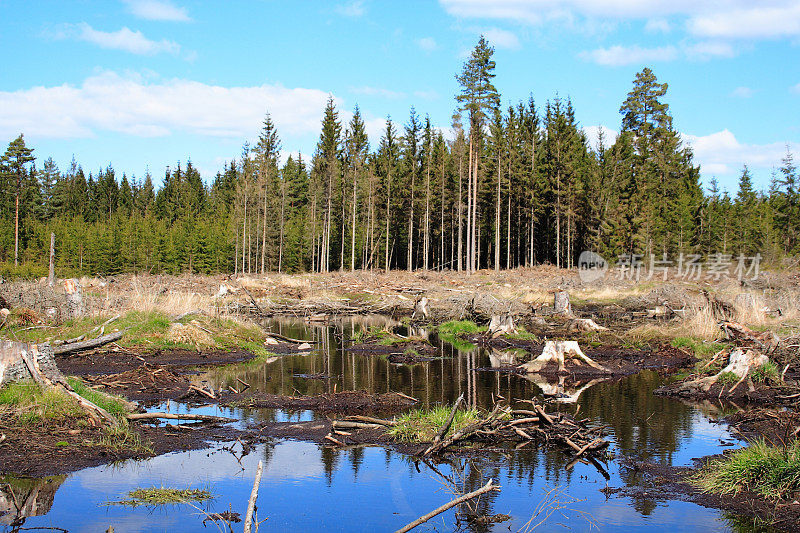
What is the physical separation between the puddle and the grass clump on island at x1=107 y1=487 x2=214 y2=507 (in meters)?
0.11

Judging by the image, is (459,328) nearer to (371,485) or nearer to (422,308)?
(422,308)

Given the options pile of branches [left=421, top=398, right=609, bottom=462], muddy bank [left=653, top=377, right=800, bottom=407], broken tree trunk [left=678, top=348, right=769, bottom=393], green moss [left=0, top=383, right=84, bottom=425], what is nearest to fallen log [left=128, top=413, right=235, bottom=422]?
→ green moss [left=0, top=383, right=84, bottom=425]

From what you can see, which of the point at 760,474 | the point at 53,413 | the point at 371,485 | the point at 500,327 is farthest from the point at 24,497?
the point at 500,327

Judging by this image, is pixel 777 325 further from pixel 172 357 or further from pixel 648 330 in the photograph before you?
pixel 172 357

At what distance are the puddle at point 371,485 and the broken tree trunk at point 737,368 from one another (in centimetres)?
158

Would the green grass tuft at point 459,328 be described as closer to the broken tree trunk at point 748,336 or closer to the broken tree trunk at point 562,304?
the broken tree trunk at point 562,304

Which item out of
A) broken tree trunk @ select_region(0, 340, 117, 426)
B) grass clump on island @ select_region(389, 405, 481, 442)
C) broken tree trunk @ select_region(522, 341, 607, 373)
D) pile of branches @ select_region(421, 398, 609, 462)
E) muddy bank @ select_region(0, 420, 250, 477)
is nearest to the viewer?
muddy bank @ select_region(0, 420, 250, 477)

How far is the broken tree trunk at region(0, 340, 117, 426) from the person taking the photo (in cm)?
968

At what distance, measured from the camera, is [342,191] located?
65.3 metres

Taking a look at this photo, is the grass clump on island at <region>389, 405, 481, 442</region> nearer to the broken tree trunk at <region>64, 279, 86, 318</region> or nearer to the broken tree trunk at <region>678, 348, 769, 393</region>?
the broken tree trunk at <region>678, 348, 769, 393</region>

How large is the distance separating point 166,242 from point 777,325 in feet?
225

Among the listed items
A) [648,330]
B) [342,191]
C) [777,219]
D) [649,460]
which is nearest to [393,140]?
[342,191]

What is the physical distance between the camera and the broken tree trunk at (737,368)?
14.0 metres

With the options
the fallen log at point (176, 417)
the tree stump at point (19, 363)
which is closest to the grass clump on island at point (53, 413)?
the tree stump at point (19, 363)
